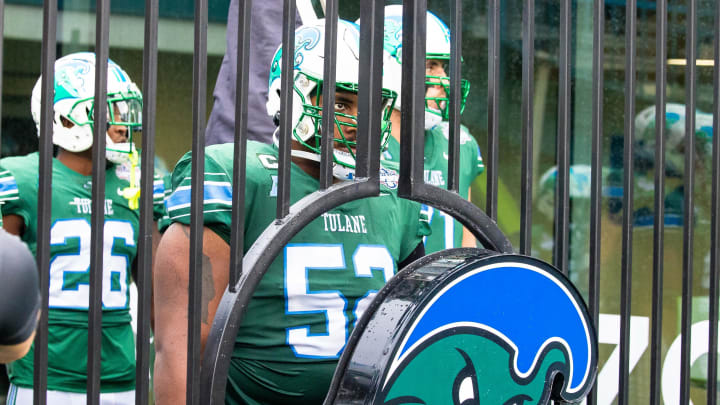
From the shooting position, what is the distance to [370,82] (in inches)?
76.7

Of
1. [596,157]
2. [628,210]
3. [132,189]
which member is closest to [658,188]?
[628,210]

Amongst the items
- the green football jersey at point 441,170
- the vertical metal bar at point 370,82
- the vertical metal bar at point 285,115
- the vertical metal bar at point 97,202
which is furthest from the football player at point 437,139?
the vertical metal bar at point 97,202

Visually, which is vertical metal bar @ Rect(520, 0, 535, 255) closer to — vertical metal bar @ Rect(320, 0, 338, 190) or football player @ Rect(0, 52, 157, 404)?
vertical metal bar @ Rect(320, 0, 338, 190)

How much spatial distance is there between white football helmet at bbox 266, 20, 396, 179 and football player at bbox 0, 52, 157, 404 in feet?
4.67

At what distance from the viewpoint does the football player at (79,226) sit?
3498mm

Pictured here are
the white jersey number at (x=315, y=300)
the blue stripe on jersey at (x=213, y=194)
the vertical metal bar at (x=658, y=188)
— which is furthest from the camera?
the vertical metal bar at (x=658, y=188)

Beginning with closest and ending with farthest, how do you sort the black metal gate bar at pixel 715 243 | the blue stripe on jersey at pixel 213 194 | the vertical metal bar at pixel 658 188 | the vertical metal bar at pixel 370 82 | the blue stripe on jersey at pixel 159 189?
1. the vertical metal bar at pixel 370 82
2. the blue stripe on jersey at pixel 213 194
3. the vertical metal bar at pixel 658 188
4. the black metal gate bar at pixel 715 243
5. the blue stripe on jersey at pixel 159 189

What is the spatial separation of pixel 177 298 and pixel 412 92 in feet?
2.46

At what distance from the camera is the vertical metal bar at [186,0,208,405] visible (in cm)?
177

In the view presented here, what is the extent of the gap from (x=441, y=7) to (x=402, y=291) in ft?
11.3

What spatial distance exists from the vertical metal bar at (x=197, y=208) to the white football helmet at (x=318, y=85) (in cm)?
48

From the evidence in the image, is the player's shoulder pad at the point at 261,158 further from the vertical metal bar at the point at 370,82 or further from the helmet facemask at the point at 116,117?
the helmet facemask at the point at 116,117

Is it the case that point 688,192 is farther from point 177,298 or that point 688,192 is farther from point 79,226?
point 79,226

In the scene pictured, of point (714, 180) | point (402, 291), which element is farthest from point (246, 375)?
point (714, 180)
